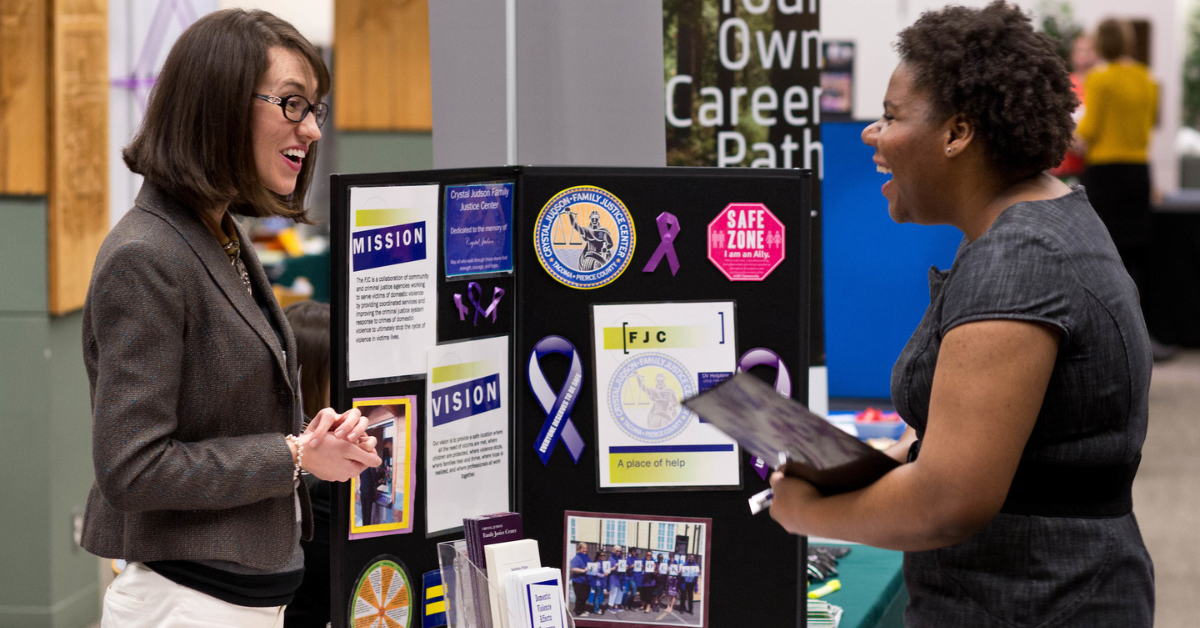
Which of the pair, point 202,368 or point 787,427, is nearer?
point 787,427

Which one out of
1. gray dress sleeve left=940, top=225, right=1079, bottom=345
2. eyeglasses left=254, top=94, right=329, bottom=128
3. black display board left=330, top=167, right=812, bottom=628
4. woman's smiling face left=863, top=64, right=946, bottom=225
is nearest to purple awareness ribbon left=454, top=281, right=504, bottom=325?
black display board left=330, top=167, right=812, bottom=628

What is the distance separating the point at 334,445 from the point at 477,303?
41 centimetres

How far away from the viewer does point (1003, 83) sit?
50.0 inches

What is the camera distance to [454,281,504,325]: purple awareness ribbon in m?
1.81

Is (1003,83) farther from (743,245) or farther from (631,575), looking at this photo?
(631,575)

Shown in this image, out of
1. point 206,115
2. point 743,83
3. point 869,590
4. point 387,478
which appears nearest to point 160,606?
point 387,478

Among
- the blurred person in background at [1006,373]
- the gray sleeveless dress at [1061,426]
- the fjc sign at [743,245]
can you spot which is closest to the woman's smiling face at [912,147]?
the blurred person in background at [1006,373]

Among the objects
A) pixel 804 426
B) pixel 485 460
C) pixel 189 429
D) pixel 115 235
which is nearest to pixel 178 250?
pixel 115 235

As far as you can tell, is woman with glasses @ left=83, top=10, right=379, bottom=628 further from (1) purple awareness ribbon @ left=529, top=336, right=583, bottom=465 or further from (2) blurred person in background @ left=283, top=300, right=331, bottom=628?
(2) blurred person in background @ left=283, top=300, right=331, bottom=628

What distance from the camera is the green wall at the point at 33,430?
3.75 m

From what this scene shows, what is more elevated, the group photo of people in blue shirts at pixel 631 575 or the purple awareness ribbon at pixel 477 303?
the purple awareness ribbon at pixel 477 303

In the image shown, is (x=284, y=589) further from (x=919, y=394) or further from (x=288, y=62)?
(x=919, y=394)

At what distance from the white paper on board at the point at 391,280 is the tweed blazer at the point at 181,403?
178 millimetres

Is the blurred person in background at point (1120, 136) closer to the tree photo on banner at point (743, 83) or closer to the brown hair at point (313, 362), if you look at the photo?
the tree photo on banner at point (743, 83)
